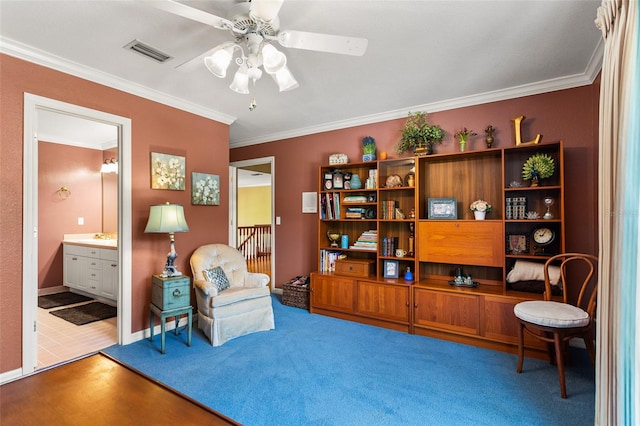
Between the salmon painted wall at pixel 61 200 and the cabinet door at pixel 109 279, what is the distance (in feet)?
4.28

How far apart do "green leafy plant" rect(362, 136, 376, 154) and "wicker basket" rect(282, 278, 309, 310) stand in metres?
1.98

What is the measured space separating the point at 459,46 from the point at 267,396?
2948mm

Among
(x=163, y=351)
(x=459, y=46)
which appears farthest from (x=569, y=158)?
(x=163, y=351)

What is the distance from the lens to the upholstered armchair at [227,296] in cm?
296

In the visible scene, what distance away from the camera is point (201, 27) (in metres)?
2.12

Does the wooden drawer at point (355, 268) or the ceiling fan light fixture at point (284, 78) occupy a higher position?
the ceiling fan light fixture at point (284, 78)

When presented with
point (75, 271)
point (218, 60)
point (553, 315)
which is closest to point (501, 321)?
point (553, 315)

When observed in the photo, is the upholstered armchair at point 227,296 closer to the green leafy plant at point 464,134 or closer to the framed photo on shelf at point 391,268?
the framed photo on shelf at point 391,268

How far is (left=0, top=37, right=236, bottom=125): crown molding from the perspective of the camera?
91.2 inches

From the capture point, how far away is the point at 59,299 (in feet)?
Result: 15.0

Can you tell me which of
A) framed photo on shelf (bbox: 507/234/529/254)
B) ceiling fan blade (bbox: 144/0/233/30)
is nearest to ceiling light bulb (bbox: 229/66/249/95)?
ceiling fan blade (bbox: 144/0/233/30)

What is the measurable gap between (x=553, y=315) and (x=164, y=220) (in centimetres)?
328

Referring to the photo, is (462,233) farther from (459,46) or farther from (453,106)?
(459,46)

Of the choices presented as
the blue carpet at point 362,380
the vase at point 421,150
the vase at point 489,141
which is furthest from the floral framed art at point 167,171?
the vase at point 489,141
